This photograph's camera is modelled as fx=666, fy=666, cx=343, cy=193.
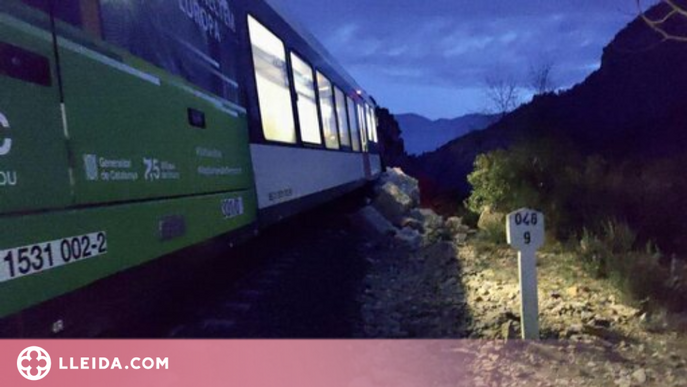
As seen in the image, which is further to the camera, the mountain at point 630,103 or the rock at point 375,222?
the mountain at point 630,103

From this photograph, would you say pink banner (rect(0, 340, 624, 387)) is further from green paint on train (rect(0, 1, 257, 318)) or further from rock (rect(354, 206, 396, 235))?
rock (rect(354, 206, 396, 235))

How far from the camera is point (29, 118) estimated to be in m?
3.05

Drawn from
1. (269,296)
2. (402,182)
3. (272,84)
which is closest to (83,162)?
(269,296)

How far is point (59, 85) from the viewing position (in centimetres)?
330

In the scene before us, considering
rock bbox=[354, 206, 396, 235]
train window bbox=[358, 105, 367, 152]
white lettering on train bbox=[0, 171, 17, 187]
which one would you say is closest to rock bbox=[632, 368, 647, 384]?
white lettering on train bbox=[0, 171, 17, 187]

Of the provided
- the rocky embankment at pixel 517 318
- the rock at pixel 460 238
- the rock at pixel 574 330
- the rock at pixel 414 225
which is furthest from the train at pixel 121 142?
the rock at pixel 414 225

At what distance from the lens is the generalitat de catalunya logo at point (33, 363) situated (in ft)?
10.6

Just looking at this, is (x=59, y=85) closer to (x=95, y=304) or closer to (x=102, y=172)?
(x=102, y=172)

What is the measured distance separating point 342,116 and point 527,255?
9428 mm

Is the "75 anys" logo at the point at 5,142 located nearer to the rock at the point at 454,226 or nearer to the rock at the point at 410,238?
the rock at the point at 410,238

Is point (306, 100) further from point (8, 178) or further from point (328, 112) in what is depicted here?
point (8, 178)

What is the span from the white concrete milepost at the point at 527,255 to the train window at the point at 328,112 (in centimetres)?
630

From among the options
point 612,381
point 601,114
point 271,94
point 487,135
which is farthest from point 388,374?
point 487,135

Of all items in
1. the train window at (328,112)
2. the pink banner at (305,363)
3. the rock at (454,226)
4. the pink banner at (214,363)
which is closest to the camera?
the pink banner at (214,363)
